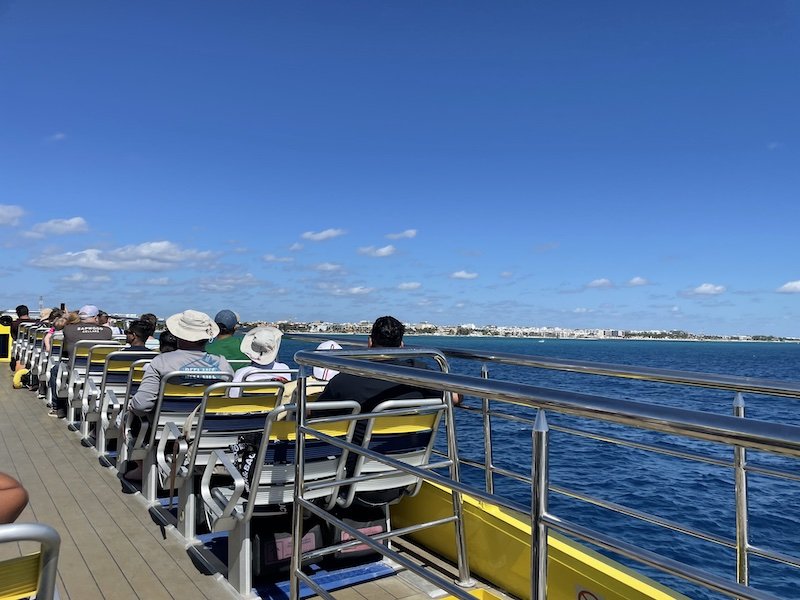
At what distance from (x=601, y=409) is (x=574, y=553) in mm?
1500

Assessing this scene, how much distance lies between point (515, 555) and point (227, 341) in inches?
144

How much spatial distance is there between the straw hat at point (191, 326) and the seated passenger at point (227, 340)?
105 centimetres

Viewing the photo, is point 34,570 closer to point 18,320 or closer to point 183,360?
point 183,360

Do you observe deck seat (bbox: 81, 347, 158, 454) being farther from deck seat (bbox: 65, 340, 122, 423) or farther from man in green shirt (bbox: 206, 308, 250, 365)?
man in green shirt (bbox: 206, 308, 250, 365)

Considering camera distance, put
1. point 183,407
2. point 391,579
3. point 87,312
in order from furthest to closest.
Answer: point 87,312 < point 183,407 < point 391,579

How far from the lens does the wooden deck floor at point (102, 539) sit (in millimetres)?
2945

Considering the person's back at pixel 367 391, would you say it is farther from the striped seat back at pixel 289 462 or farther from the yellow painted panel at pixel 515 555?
the yellow painted panel at pixel 515 555

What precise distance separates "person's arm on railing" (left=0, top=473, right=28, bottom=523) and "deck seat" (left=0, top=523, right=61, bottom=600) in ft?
1.21

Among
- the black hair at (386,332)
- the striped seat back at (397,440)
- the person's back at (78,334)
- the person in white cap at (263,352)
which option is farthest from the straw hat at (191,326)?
the person's back at (78,334)

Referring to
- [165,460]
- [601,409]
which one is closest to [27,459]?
[165,460]

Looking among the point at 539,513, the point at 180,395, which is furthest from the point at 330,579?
the point at 539,513

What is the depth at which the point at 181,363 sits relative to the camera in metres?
4.34

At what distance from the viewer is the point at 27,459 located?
538 centimetres

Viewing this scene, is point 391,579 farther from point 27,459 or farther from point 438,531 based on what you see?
point 27,459
